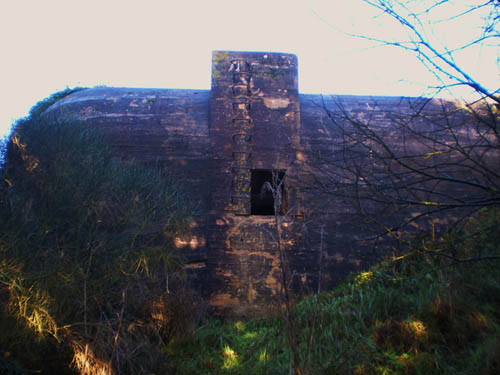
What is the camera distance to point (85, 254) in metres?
6.34

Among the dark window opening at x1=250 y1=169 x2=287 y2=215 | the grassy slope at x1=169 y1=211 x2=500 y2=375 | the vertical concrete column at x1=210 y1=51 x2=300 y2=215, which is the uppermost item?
the vertical concrete column at x1=210 y1=51 x2=300 y2=215

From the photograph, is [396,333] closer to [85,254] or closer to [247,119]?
[85,254]

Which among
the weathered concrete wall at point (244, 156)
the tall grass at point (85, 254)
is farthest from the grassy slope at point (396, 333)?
the weathered concrete wall at point (244, 156)

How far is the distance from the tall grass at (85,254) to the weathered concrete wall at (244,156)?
0.73 meters

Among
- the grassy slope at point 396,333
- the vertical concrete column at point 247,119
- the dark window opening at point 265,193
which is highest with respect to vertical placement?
the vertical concrete column at point 247,119

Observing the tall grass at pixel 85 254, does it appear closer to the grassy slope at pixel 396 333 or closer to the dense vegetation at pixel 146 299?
the dense vegetation at pixel 146 299

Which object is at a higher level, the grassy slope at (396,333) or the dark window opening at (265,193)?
the dark window opening at (265,193)

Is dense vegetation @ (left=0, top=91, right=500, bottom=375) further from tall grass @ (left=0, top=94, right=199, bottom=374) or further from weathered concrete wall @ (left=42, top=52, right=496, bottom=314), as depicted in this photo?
weathered concrete wall @ (left=42, top=52, right=496, bottom=314)

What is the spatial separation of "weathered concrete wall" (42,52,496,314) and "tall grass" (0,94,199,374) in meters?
0.73

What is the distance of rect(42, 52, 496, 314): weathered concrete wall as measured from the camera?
28.8ft

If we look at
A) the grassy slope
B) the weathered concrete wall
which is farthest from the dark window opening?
the grassy slope

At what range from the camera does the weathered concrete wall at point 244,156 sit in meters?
8.77

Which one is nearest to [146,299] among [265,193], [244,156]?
[265,193]

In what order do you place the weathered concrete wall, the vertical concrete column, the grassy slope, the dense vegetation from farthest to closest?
the vertical concrete column → the weathered concrete wall → the dense vegetation → the grassy slope
